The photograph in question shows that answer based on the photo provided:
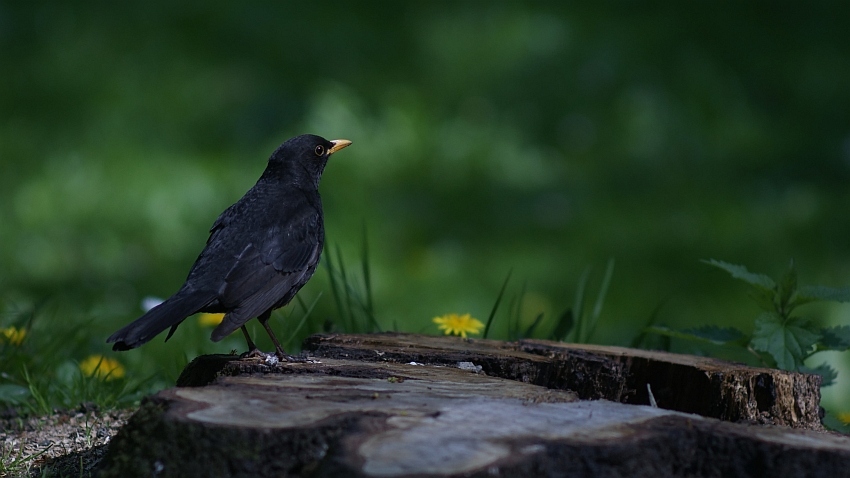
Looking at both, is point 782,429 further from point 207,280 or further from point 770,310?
point 207,280

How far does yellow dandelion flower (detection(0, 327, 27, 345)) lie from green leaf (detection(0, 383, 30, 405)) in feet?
1.03

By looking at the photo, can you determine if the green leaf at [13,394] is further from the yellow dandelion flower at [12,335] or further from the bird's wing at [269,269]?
the bird's wing at [269,269]

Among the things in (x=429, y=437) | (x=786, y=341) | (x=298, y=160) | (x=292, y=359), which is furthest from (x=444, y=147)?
(x=429, y=437)

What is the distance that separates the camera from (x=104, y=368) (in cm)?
423

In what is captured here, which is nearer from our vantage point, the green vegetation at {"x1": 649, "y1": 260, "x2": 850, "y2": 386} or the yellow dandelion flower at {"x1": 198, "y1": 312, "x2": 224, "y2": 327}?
the green vegetation at {"x1": 649, "y1": 260, "x2": 850, "y2": 386}

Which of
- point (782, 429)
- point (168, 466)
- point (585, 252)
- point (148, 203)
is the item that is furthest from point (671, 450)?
point (148, 203)

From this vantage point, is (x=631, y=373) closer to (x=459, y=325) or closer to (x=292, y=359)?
(x=459, y=325)

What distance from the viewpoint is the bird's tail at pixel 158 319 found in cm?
286

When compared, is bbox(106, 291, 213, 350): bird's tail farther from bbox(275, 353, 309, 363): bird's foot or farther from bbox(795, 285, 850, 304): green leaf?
bbox(795, 285, 850, 304): green leaf

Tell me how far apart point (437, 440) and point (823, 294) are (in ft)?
6.14

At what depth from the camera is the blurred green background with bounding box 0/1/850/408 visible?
5.72m

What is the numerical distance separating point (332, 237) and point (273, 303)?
2376mm

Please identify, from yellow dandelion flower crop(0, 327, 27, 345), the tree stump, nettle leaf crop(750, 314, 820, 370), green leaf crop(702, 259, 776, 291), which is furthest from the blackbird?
nettle leaf crop(750, 314, 820, 370)

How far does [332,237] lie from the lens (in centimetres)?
591
